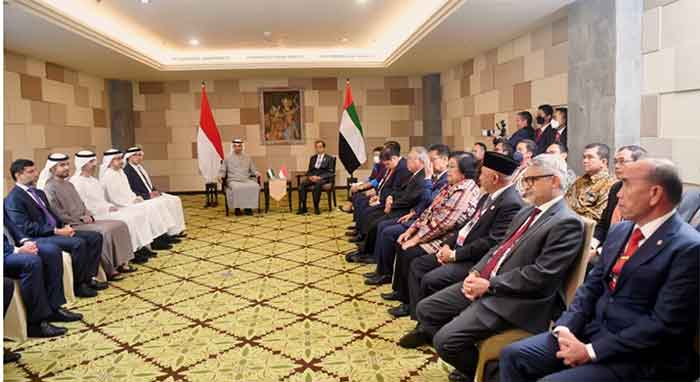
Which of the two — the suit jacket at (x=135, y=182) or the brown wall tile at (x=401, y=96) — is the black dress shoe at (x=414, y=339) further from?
the brown wall tile at (x=401, y=96)

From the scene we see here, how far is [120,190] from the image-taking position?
6.72m

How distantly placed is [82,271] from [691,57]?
18.0ft

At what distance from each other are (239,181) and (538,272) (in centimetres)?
801

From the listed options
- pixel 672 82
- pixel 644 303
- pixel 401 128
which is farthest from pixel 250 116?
pixel 644 303

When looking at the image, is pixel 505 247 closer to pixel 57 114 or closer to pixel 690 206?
pixel 690 206

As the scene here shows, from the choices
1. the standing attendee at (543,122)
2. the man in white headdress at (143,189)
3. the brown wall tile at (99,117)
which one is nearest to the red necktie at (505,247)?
the standing attendee at (543,122)

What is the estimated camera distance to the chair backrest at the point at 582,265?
255 cm

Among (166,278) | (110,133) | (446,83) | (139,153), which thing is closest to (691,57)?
(166,278)

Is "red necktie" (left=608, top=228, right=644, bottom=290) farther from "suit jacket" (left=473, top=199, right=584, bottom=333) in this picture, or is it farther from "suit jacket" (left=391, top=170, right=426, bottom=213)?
"suit jacket" (left=391, top=170, right=426, bottom=213)

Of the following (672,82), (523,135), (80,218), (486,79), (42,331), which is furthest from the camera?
(486,79)

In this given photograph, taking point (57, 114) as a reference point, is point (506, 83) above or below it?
above

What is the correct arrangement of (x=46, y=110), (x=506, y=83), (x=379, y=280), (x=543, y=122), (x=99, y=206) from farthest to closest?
1. (x=46, y=110)
2. (x=506, y=83)
3. (x=543, y=122)
4. (x=99, y=206)
5. (x=379, y=280)

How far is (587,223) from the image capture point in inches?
101

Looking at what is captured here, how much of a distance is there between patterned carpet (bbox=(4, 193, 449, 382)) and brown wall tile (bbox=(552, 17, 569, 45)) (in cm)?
369
